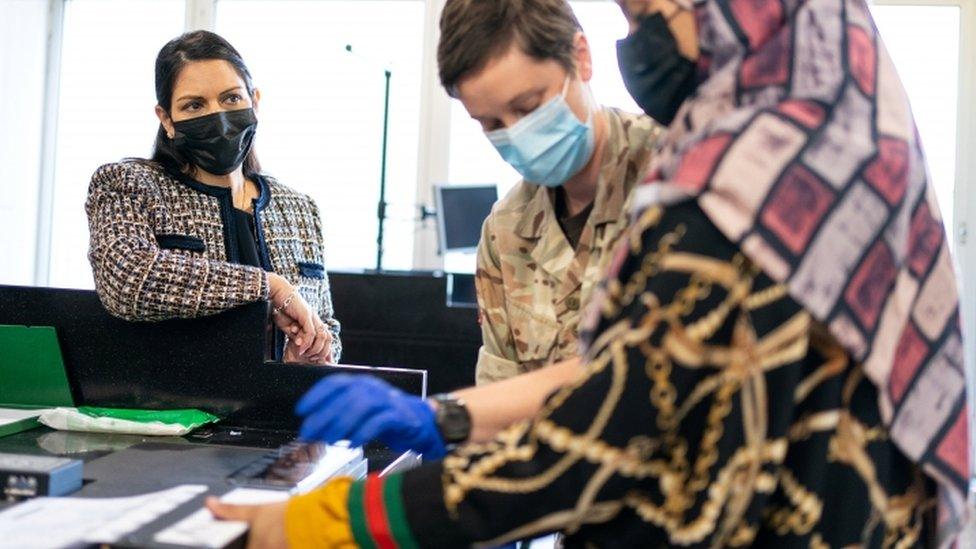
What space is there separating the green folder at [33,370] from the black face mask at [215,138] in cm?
41

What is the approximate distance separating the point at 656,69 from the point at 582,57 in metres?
0.26

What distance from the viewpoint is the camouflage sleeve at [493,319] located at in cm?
133

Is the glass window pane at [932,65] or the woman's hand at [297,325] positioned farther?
the glass window pane at [932,65]

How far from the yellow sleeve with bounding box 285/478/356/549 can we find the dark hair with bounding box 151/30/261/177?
1.11m

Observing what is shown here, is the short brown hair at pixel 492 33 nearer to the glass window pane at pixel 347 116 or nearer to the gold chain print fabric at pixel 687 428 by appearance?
the gold chain print fabric at pixel 687 428

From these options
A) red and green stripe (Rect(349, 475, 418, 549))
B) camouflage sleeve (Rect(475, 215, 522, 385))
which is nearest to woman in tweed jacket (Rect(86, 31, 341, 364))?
camouflage sleeve (Rect(475, 215, 522, 385))

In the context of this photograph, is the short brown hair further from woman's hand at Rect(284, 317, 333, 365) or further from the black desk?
woman's hand at Rect(284, 317, 333, 365)

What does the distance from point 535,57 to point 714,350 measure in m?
0.46

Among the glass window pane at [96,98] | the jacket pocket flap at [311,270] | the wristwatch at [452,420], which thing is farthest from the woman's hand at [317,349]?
the glass window pane at [96,98]

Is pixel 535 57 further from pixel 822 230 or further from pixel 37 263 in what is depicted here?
pixel 37 263

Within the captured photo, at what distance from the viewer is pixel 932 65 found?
4.50 metres

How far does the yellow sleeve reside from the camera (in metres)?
0.81

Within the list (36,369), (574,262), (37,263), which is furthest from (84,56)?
(574,262)

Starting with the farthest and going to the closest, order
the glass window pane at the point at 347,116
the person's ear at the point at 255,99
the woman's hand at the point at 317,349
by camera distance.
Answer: the glass window pane at the point at 347,116
the person's ear at the point at 255,99
the woman's hand at the point at 317,349
